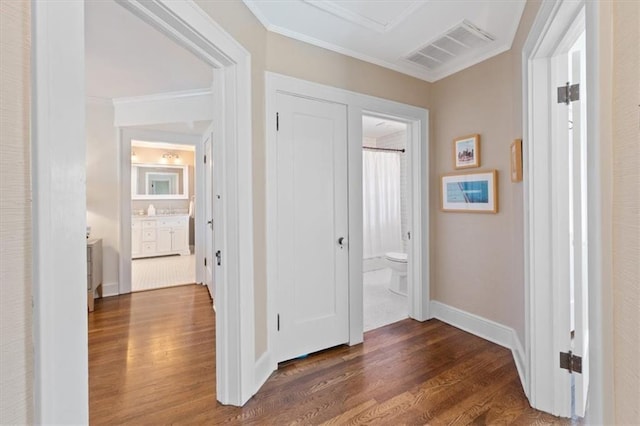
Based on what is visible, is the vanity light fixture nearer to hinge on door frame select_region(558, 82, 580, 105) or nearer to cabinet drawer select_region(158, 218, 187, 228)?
cabinet drawer select_region(158, 218, 187, 228)

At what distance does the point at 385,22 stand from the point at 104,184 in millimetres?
3954

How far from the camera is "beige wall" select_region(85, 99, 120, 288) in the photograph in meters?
3.79

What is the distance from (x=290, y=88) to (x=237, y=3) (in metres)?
0.60

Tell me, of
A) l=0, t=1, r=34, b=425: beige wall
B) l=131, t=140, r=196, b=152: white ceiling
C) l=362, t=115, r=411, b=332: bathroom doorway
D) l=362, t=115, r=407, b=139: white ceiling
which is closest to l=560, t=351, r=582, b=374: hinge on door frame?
l=0, t=1, r=34, b=425: beige wall

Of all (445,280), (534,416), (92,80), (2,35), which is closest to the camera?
(2,35)

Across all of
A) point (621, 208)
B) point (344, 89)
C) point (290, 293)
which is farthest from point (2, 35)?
point (344, 89)

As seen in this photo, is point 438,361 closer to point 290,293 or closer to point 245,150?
point 290,293

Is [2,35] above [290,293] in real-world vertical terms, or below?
above

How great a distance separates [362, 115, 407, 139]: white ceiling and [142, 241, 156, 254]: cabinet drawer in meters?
5.34

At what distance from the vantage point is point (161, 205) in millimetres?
7164

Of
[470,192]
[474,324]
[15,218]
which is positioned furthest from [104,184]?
[474,324]

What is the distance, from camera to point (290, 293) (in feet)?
7.27

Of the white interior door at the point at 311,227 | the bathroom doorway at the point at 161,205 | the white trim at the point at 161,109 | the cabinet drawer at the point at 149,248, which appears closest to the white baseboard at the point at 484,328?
the white interior door at the point at 311,227

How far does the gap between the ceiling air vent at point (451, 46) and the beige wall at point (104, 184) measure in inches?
154
